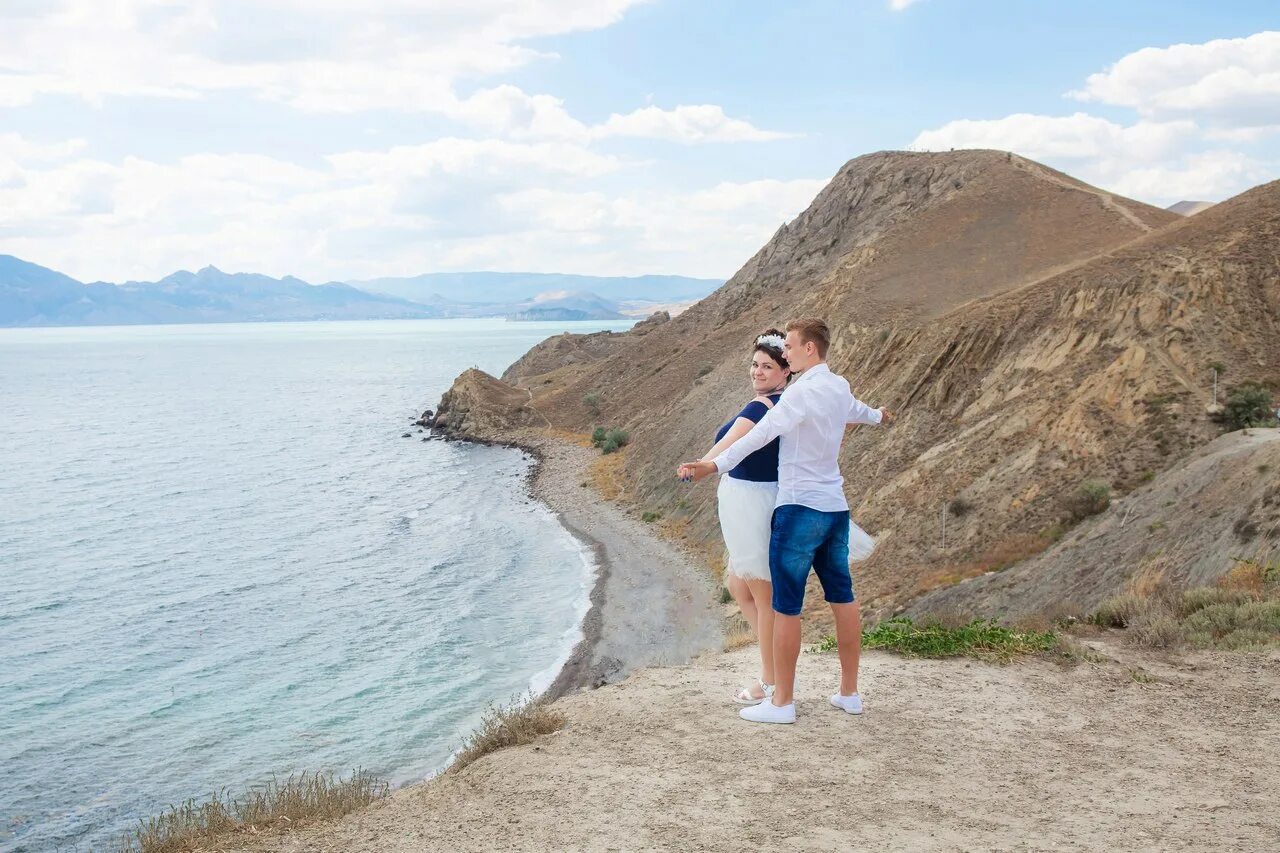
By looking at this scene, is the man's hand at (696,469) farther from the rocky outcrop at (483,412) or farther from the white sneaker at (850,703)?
the rocky outcrop at (483,412)

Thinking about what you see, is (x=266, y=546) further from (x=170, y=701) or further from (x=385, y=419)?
(x=385, y=419)

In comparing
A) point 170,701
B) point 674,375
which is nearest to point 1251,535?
point 170,701

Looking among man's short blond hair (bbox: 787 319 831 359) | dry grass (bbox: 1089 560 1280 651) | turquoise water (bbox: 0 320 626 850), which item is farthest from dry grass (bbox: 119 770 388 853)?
turquoise water (bbox: 0 320 626 850)

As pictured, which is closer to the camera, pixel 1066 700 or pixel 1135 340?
pixel 1066 700

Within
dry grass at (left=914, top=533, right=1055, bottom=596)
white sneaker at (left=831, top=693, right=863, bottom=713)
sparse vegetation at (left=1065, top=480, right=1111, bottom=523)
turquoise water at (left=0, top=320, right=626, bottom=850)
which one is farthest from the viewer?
sparse vegetation at (left=1065, top=480, right=1111, bottom=523)

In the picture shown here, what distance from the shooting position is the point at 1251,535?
13.3 metres

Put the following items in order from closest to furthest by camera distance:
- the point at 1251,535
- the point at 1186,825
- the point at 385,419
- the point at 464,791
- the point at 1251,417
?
the point at 1186,825
the point at 464,791
the point at 1251,535
the point at 1251,417
the point at 385,419

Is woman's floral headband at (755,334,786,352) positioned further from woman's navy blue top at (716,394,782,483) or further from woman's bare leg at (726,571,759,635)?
woman's bare leg at (726,571,759,635)

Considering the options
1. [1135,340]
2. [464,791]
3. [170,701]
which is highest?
[1135,340]

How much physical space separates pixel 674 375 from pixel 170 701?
45.6m

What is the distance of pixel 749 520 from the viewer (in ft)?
24.2

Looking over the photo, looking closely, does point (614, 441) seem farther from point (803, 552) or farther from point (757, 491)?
point (803, 552)

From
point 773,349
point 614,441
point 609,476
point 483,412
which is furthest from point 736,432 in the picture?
point 483,412

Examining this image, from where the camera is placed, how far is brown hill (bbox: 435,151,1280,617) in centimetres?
2248
